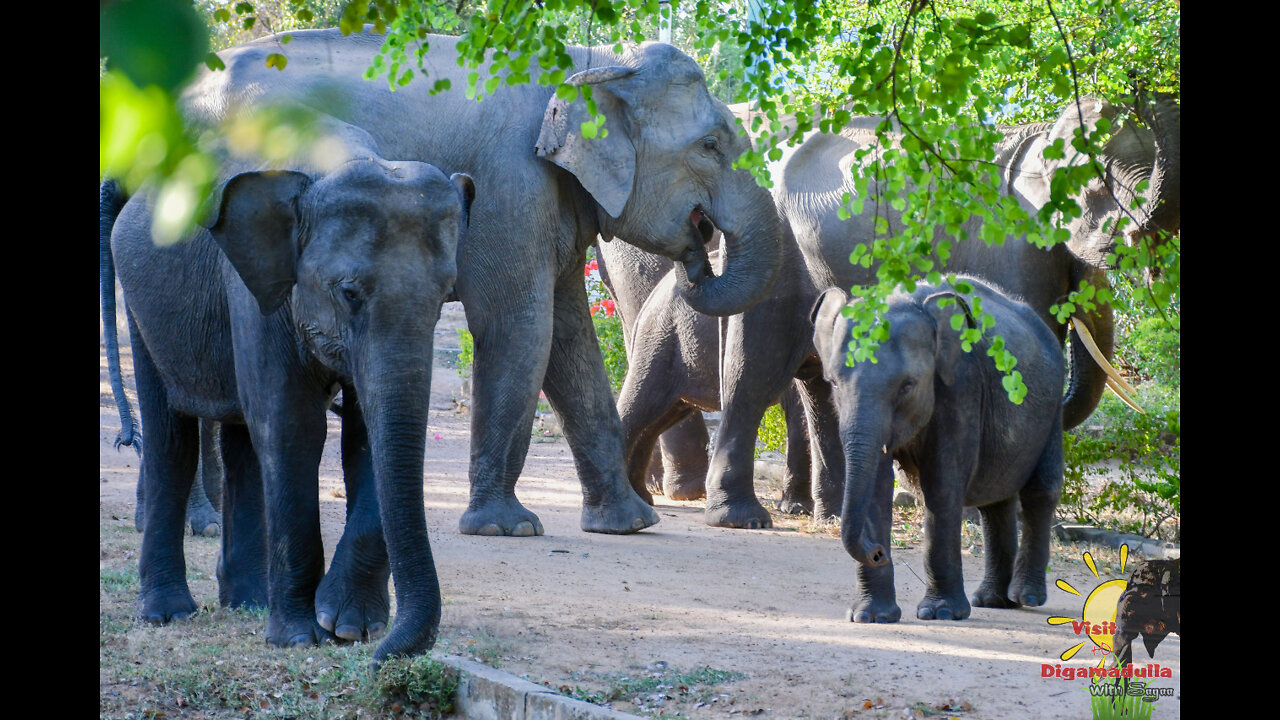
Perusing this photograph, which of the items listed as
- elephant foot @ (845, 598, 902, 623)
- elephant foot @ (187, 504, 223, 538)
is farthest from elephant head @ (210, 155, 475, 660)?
elephant foot @ (187, 504, 223, 538)

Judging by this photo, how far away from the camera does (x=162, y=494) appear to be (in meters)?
6.32

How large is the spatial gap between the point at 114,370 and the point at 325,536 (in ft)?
7.19

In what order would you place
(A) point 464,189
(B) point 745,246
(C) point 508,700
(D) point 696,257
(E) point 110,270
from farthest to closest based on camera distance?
1. (D) point 696,257
2. (B) point 745,246
3. (E) point 110,270
4. (A) point 464,189
5. (C) point 508,700

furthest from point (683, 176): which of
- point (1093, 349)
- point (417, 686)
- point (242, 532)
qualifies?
point (417, 686)

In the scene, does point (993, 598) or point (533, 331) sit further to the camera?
point (533, 331)

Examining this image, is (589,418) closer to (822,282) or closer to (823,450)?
(823,450)

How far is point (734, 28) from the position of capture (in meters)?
4.36

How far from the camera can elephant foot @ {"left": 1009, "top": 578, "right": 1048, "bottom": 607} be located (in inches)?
257

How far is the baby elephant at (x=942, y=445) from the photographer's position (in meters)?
5.86

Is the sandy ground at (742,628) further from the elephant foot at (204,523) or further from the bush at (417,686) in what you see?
the elephant foot at (204,523)

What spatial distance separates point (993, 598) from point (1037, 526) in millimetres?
428

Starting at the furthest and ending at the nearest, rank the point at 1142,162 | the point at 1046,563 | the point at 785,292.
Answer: the point at 785,292, the point at 1142,162, the point at 1046,563
